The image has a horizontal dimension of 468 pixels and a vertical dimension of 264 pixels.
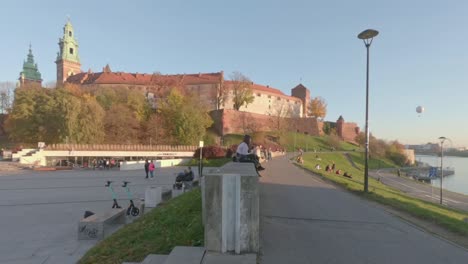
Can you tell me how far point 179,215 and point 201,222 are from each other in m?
1.85

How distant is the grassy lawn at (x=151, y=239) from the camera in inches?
224

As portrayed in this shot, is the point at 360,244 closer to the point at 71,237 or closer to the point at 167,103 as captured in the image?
the point at 71,237

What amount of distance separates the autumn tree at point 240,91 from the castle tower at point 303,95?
37.4 meters

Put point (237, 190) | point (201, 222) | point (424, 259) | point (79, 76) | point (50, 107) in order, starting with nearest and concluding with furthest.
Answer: point (237, 190) < point (424, 259) < point (201, 222) < point (50, 107) < point (79, 76)

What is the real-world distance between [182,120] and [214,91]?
1493 inches

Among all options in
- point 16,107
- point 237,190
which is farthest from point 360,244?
point 16,107

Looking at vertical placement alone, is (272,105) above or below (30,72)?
below

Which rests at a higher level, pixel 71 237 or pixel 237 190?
pixel 237 190

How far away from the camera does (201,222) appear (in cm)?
630

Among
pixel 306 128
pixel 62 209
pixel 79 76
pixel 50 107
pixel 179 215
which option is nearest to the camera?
pixel 179 215

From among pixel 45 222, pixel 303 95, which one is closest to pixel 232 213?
pixel 45 222

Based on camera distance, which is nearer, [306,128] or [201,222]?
[201,222]

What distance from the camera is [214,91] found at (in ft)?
311

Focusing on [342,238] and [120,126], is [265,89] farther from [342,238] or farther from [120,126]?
[342,238]
